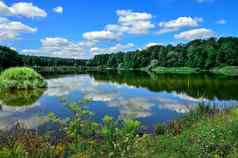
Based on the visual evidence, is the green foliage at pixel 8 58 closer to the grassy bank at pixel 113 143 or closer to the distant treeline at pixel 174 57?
the distant treeline at pixel 174 57

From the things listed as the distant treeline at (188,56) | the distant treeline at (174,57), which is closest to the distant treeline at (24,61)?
the distant treeline at (174,57)

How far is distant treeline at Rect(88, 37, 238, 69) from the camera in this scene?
9338 cm

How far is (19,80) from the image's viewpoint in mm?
32344

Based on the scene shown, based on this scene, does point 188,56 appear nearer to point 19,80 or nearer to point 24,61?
point 24,61

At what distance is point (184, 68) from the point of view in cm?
10331

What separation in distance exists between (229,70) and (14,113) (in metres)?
76.4

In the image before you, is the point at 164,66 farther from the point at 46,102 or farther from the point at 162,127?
the point at 162,127

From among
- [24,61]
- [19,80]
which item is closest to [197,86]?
[19,80]

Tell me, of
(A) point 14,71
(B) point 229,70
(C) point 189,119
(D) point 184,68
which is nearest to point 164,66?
(D) point 184,68

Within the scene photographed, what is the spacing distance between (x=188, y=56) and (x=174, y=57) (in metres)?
8.92

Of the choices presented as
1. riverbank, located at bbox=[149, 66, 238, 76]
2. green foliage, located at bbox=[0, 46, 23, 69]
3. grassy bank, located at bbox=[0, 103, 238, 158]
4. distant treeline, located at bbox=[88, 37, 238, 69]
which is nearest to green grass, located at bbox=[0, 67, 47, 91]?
grassy bank, located at bbox=[0, 103, 238, 158]

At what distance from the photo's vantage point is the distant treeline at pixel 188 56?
9338 cm

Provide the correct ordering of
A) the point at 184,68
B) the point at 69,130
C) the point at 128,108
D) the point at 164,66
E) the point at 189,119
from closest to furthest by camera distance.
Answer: the point at 69,130, the point at 189,119, the point at 128,108, the point at 184,68, the point at 164,66

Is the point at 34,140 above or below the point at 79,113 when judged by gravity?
below
